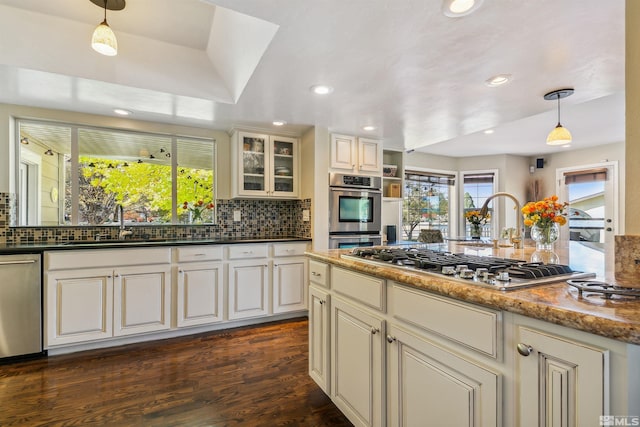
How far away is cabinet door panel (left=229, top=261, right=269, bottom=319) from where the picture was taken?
10.0 feet

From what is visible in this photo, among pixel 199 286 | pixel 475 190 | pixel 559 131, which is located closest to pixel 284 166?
pixel 199 286

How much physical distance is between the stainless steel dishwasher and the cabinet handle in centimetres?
318

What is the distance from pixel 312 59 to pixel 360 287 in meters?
1.42

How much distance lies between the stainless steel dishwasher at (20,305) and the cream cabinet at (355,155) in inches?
112

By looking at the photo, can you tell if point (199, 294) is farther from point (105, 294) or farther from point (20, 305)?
point (20, 305)

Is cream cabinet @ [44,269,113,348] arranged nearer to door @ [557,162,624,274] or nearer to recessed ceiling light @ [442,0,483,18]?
recessed ceiling light @ [442,0,483,18]

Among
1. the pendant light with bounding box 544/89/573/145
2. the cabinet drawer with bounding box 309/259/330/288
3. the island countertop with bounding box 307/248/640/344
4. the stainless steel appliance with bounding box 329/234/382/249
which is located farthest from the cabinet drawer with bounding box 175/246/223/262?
the pendant light with bounding box 544/89/573/145

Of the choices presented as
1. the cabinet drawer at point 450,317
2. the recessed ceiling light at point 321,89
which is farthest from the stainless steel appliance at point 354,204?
the cabinet drawer at point 450,317

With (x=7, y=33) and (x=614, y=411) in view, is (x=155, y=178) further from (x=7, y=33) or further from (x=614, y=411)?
(x=614, y=411)

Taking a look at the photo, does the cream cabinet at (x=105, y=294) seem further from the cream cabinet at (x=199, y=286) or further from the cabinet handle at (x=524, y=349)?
the cabinet handle at (x=524, y=349)

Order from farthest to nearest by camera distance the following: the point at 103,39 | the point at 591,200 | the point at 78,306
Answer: the point at 591,200 < the point at 78,306 < the point at 103,39

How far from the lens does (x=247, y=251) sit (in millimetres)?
3121

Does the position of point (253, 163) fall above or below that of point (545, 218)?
above

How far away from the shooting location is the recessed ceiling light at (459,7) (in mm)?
1376
